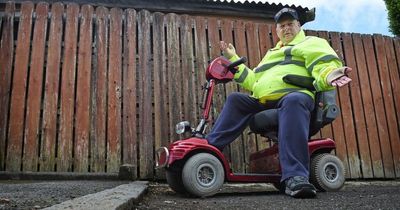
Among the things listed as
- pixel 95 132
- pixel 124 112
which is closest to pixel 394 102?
pixel 124 112

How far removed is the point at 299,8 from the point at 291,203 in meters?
5.70

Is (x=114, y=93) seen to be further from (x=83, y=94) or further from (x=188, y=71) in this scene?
(x=188, y=71)

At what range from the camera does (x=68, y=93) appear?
430cm

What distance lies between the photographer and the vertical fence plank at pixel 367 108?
487 centimetres

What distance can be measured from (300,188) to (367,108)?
9.97 ft

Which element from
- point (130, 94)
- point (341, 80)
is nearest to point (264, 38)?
point (130, 94)

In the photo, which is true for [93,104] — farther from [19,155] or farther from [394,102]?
[394,102]

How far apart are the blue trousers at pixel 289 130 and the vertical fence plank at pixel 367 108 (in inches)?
96.3

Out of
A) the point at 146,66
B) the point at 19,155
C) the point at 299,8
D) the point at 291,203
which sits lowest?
the point at 291,203

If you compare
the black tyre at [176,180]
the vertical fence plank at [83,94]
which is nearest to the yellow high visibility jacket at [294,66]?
the black tyre at [176,180]

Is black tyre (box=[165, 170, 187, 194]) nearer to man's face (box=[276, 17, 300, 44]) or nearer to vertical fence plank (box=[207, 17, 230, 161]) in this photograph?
man's face (box=[276, 17, 300, 44])

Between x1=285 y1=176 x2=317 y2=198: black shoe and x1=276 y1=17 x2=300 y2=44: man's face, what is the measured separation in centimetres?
127

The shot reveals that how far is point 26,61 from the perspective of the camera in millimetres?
4340

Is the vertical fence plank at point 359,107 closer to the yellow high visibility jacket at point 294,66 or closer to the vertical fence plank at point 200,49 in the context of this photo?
the vertical fence plank at point 200,49
